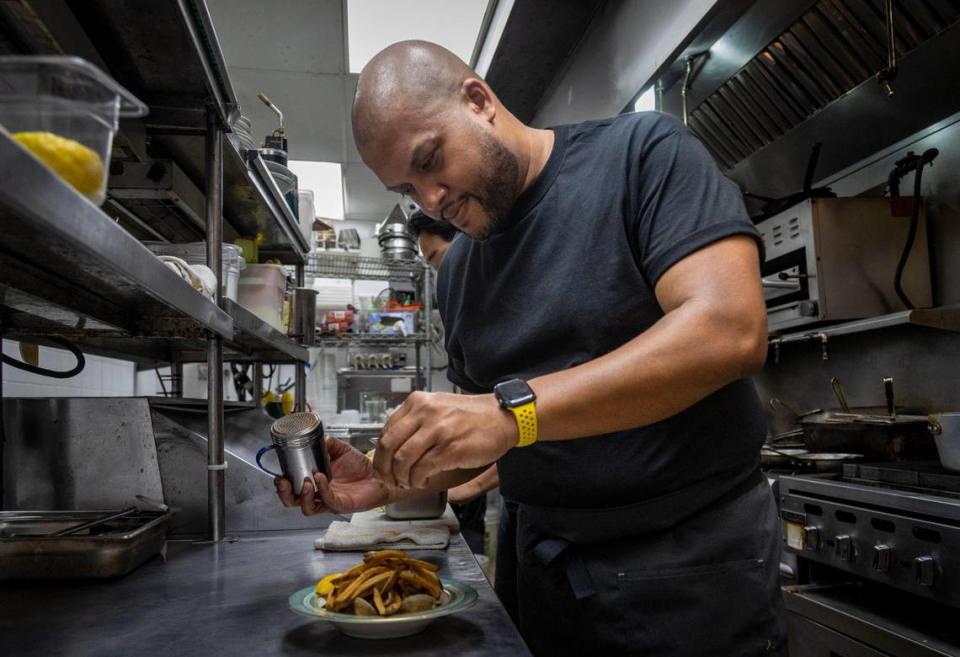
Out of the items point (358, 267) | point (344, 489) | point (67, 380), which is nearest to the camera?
point (344, 489)

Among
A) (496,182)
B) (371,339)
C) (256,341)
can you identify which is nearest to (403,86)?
(496,182)

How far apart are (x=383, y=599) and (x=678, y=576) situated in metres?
0.48

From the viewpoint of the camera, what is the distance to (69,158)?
1.77 ft

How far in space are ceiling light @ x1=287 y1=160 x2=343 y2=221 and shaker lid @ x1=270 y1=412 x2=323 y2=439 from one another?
12.8 ft

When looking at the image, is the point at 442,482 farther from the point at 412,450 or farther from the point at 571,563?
the point at 412,450

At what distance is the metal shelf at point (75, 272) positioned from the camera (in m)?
0.49

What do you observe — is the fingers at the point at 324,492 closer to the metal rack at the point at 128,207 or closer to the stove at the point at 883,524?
the metal rack at the point at 128,207

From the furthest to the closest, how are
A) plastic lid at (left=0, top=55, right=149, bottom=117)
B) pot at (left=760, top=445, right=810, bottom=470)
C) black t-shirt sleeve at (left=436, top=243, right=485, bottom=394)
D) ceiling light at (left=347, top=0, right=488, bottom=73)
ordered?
ceiling light at (left=347, top=0, right=488, bottom=73)
pot at (left=760, top=445, right=810, bottom=470)
black t-shirt sleeve at (left=436, top=243, right=485, bottom=394)
plastic lid at (left=0, top=55, right=149, bottom=117)

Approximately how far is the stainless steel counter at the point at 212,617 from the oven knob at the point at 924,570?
3.41 feet

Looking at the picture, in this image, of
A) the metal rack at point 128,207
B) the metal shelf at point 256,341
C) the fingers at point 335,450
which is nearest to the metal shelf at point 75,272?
the metal rack at point 128,207

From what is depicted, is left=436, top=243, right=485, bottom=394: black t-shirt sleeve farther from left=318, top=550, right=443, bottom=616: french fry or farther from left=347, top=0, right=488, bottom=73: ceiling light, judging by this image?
left=347, top=0, right=488, bottom=73: ceiling light

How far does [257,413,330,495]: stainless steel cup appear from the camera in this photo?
111 centimetres

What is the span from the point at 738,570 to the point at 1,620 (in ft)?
3.70

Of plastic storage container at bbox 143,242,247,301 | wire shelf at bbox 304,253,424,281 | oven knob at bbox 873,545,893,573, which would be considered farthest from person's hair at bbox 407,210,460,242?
wire shelf at bbox 304,253,424,281
